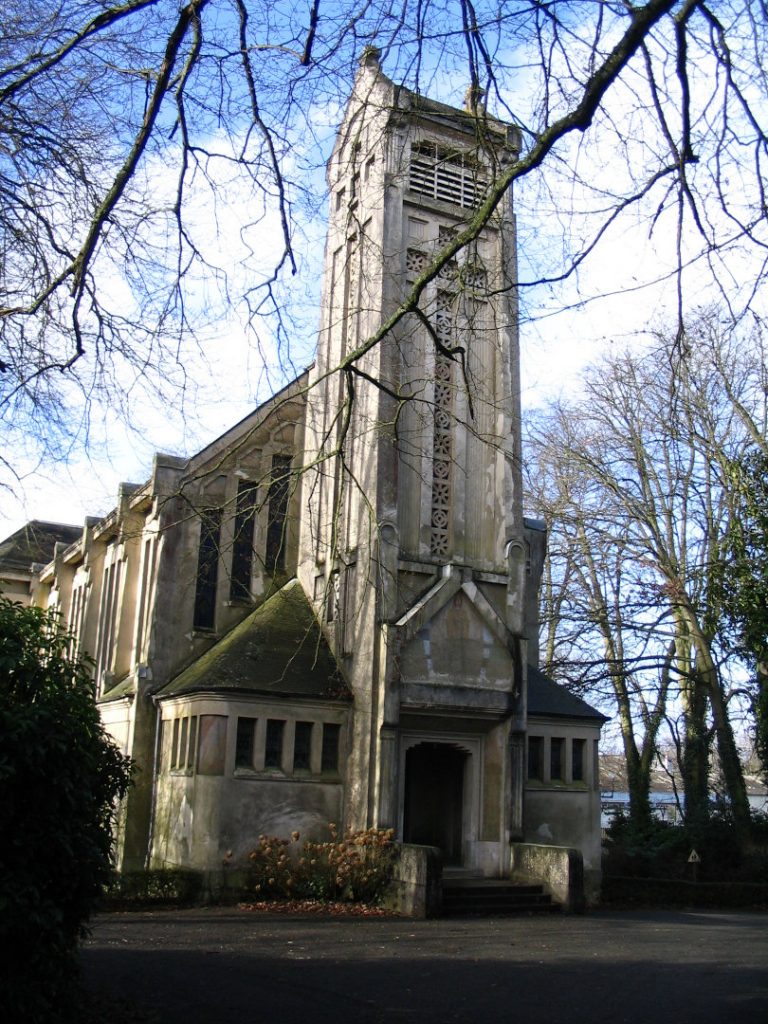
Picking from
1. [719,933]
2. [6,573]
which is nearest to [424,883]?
[719,933]

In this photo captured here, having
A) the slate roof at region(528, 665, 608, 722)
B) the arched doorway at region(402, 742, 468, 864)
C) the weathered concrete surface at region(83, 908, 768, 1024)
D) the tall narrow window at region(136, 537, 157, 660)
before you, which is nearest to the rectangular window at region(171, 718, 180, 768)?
the tall narrow window at region(136, 537, 157, 660)

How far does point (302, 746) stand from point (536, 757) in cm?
524

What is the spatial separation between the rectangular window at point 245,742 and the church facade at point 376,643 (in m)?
0.05

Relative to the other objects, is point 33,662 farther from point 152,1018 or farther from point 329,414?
point 329,414

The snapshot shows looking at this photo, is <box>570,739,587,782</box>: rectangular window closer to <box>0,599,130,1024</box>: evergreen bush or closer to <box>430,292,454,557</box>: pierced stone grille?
<box>430,292,454,557</box>: pierced stone grille

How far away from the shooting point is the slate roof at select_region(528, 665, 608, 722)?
22.2 meters

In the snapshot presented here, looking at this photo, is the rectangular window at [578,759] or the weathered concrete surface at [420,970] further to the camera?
the rectangular window at [578,759]

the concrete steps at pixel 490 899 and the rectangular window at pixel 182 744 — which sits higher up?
the rectangular window at pixel 182 744

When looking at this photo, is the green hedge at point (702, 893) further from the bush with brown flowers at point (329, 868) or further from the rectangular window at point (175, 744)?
the rectangular window at point (175, 744)

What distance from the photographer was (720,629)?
26859 mm

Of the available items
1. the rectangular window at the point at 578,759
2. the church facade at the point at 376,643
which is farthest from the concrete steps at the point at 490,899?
the rectangular window at the point at 578,759

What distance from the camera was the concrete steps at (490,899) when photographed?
1767cm

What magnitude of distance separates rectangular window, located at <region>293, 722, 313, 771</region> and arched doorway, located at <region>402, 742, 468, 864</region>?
233 centimetres

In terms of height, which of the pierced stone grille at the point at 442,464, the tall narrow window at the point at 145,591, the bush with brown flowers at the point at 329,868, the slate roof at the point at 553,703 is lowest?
the bush with brown flowers at the point at 329,868
